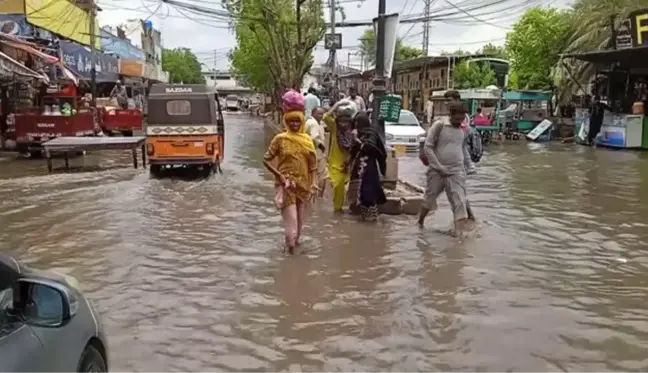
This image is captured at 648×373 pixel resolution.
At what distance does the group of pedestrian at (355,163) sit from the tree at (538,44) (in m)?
31.1

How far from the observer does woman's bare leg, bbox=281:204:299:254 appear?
8516mm

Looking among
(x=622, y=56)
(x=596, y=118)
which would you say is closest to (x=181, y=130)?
(x=622, y=56)

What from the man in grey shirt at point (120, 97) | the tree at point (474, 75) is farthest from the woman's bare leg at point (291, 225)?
the tree at point (474, 75)

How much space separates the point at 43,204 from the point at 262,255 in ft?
19.2

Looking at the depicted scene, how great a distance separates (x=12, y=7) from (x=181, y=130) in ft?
35.1

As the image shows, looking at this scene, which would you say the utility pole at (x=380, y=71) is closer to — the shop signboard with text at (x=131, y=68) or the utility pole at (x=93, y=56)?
the utility pole at (x=93, y=56)

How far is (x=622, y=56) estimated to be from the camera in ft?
84.3

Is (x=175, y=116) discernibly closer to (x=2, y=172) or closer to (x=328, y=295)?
(x=2, y=172)

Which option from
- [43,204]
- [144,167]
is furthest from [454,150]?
[144,167]

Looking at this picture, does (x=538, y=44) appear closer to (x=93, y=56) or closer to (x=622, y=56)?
(x=622, y=56)

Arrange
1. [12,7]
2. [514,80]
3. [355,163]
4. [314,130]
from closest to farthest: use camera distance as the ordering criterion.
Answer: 1. [355,163]
2. [314,130]
3. [12,7]
4. [514,80]

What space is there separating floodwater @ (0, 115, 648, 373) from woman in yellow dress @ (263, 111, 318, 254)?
0.60 metres

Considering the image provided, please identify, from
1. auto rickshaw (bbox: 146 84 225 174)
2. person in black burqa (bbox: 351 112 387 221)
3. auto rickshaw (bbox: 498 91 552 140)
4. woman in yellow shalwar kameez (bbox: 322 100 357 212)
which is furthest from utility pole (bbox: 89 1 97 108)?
person in black burqa (bbox: 351 112 387 221)

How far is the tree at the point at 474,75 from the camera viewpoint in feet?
141
